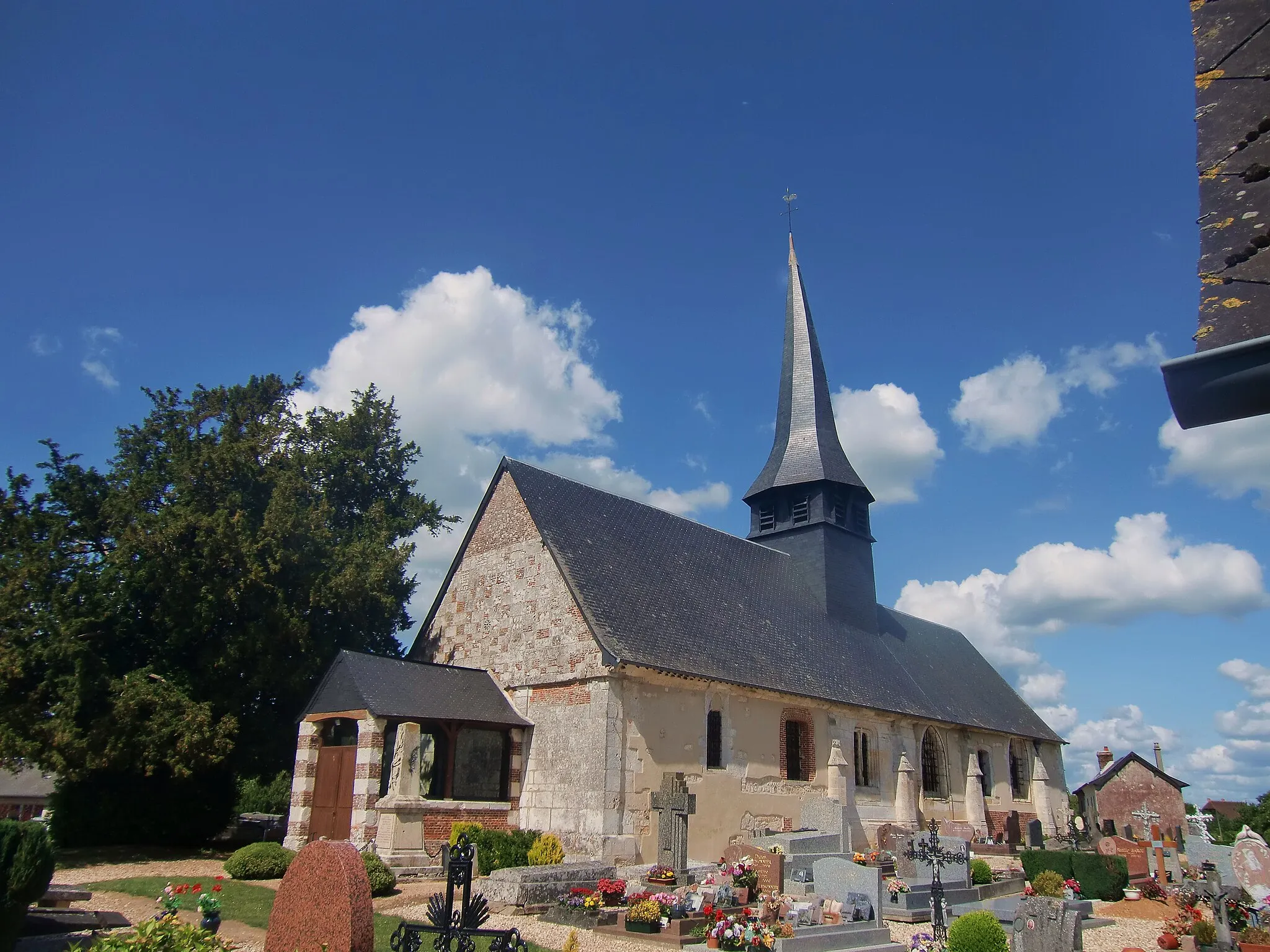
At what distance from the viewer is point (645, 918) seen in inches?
438

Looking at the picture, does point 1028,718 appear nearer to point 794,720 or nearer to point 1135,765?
point 1135,765

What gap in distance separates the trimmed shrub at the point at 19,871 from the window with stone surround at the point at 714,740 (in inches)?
492

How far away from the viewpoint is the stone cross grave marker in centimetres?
1417

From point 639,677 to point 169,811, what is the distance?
40.0 ft

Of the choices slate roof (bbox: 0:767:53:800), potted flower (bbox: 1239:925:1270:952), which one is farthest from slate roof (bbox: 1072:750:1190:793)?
slate roof (bbox: 0:767:53:800)

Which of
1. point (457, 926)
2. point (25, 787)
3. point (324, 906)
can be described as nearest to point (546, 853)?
point (457, 926)

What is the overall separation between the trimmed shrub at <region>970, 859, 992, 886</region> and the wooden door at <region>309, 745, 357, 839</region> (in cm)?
1138

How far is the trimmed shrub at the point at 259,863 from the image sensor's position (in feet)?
47.5

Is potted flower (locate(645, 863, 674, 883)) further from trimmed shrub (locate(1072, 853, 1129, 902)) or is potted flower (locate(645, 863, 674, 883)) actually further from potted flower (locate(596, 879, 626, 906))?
trimmed shrub (locate(1072, 853, 1129, 902))

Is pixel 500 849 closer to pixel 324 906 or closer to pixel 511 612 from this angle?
pixel 511 612

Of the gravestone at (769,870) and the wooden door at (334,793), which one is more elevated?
the wooden door at (334,793)

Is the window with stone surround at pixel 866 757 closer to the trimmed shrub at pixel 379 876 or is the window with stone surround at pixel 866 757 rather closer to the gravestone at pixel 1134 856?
the gravestone at pixel 1134 856

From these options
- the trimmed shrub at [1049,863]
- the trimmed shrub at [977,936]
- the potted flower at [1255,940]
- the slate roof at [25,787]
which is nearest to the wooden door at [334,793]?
the trimmed shrub at [977,936]

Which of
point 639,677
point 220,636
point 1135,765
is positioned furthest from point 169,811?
point 1135,765
